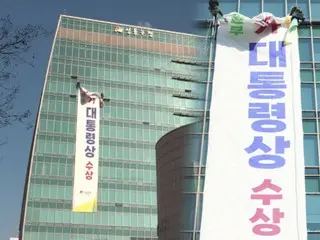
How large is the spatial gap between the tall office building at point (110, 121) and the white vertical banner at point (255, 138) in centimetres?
4983

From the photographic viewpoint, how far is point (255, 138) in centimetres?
1670

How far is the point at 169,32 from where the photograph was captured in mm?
85000

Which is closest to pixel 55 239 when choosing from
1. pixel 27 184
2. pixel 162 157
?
pixel 27 184

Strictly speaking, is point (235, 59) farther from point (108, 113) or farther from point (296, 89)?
point (108, 113)

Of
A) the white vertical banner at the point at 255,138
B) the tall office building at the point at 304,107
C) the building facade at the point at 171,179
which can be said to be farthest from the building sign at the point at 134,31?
the white vertical banner at the point at 255,138

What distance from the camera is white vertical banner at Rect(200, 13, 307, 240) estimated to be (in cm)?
1579

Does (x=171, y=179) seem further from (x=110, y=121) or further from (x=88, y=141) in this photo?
(x=110, y=121)

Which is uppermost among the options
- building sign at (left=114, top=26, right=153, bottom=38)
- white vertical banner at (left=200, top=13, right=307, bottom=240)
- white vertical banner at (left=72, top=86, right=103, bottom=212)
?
building sign at (left=114, top=26, right=153, bottom=38)

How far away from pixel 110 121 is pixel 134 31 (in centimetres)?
1465

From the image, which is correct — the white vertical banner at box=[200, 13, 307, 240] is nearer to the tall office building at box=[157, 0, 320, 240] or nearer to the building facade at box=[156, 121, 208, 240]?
the tall office building at box=[157, 0, 320, 240]

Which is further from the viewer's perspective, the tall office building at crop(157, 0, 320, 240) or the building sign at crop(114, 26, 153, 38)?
the building sign at crop(114, 26, 153, 38)

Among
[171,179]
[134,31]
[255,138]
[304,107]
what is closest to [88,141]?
[171,179]

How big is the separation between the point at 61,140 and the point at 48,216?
380 inches

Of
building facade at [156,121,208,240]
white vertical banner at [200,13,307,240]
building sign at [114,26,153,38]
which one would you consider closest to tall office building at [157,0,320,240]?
white vertical banner at [200,13,307,240]
